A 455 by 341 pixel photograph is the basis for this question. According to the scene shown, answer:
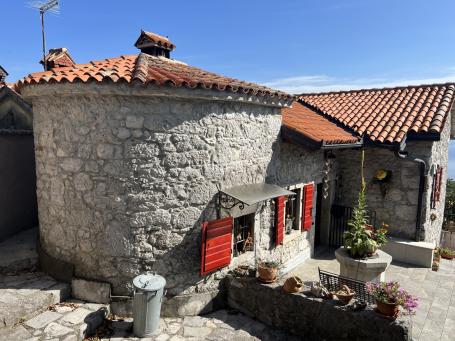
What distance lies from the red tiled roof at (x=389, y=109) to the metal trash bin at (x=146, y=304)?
24.9 feet

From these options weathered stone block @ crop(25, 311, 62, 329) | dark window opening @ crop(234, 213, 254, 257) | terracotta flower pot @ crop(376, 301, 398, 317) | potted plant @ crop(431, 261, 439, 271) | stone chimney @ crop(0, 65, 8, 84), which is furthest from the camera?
stone chimney @ crop(0, 65, 8, 84)

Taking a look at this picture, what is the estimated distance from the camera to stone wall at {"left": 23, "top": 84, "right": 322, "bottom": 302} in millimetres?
5570

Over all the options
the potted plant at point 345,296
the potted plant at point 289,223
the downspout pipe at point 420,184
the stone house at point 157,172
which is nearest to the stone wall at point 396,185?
the downspout pipe at point 420,184

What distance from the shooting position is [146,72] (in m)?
5.73

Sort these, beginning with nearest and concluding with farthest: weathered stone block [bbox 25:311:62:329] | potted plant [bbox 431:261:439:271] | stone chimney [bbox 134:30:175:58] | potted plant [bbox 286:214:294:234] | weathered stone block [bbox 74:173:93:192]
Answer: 1. weathered stone block [bbox 25:311:62:329]
2. weathered stone block [bbox 74:173:93:192]
3. potted plant [bbox 286:214:294:234]
4. potted plant [bbox 431:261:439:271]
5. stone chimney [bbox 134:30:175:58]

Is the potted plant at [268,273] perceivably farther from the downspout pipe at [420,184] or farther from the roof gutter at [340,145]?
the downspout pipe at [420,184]

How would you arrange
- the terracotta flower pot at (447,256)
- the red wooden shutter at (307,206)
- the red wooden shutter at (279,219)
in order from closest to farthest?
Answer: the red wooden shutter at (279,219), the red wooden shutter at (307,206), the terracotta flower pot at (447,256)

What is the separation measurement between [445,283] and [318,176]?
404 centimetres

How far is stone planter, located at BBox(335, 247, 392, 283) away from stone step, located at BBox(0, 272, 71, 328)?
17.3 feet

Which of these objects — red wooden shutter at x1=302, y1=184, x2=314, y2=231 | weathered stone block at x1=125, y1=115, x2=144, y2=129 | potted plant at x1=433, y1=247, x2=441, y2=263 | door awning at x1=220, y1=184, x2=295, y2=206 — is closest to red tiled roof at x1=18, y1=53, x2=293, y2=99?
weathered stone block at x1=125, y1=115, x2=144, y2=129

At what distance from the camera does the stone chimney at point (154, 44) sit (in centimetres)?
931

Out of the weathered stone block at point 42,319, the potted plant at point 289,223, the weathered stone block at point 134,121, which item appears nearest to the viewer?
the weathered stone block at point 42,319

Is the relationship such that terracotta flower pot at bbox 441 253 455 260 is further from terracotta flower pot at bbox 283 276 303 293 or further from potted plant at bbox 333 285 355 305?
terracotta flower pot at bbox 283 276 303 293

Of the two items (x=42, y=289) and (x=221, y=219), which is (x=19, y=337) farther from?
(x=221, y=219)
